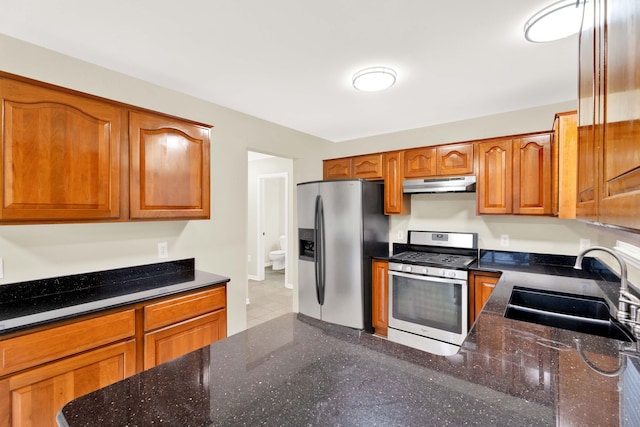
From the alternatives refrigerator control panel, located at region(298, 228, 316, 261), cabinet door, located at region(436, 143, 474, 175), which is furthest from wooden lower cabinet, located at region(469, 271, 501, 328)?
refrigerator control panel, located at region(298, 228, 316, 261)

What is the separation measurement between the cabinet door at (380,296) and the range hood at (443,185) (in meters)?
0.88

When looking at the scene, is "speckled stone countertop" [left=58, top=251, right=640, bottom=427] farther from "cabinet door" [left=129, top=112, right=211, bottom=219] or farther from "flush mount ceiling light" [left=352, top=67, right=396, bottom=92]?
"flush mount ceiling light" [left=352, top=67, right=396, bottom=92]

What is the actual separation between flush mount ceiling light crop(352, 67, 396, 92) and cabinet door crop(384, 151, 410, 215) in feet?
4.02

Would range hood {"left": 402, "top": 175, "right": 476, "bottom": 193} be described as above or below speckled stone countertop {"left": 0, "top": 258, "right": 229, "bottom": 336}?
above

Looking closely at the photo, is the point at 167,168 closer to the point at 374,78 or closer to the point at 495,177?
the point at 374,78

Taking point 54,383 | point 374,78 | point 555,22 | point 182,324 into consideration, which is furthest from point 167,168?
point 555,22

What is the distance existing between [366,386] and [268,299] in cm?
402


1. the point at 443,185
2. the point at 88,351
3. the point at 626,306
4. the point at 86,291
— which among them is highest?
the point at 443,185

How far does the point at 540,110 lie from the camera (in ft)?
9.46

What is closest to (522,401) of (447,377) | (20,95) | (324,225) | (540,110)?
(447,377)

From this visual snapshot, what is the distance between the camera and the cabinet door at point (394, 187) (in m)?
3.48

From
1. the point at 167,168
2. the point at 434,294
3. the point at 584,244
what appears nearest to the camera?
the point at 167,168

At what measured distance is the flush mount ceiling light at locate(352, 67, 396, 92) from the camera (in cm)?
218

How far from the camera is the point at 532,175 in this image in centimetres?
271
